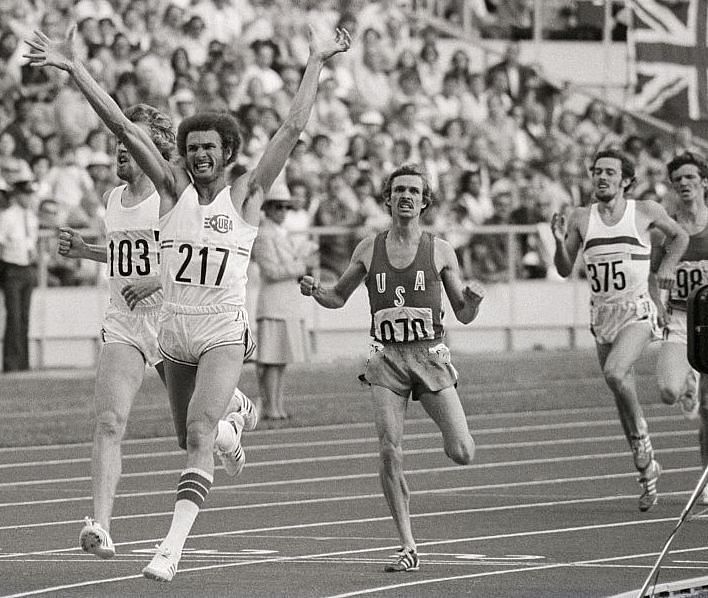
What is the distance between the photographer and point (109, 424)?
10461 mm

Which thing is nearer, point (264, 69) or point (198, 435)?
point (198, 435)

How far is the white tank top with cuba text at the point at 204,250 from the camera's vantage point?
32.4 ft

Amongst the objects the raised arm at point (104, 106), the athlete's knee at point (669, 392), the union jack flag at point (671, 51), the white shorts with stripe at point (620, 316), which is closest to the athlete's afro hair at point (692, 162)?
the white shorts with stripe at point (620, 316)

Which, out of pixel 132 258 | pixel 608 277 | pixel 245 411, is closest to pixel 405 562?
pixel 245 411

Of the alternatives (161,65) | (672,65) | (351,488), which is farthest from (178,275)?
(672,65)

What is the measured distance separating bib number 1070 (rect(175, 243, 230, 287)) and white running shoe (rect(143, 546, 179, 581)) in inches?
54.3

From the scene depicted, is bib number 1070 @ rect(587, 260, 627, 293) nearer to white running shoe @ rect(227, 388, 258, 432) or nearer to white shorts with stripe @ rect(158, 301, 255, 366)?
white running shoe @ rect(227, 388, 258, 432)

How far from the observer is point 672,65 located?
31266mm

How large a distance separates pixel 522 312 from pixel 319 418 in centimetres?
861

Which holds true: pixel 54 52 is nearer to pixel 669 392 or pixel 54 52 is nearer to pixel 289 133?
pixel 289 133

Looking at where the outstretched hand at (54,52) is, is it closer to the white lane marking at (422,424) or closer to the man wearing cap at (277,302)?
the white lane marking at (422,424)

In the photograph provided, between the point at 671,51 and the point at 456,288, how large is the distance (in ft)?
68.8

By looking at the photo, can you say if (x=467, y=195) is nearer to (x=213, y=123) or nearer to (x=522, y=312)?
(x=522, y=312)

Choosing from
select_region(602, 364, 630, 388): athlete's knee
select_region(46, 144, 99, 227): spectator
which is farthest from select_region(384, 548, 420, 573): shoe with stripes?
select_region(46, 144, 99, 227): spectator
